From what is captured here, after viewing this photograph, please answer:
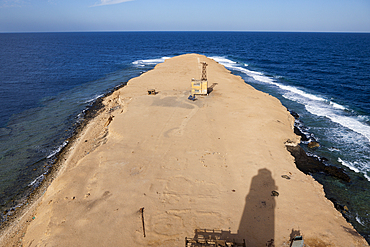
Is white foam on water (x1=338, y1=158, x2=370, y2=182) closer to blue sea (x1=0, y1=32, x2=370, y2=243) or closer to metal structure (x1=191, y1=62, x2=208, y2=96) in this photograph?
blue sea (x1=0, y1=32, x2=370, y2=243)

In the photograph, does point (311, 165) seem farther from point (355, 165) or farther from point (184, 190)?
point (184, 190)

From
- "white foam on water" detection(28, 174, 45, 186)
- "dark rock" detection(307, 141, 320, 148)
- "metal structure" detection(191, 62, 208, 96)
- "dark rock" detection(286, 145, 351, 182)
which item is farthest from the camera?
"metal structure" detection(191, 62, 208, 96)

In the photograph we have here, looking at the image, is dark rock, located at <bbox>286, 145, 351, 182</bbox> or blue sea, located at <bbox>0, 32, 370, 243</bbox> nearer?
blue sea, located at <bbox>0, 32, 370, 243</bbox>

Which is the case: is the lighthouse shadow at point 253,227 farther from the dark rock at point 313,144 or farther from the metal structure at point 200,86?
the metal structure at point 200,86

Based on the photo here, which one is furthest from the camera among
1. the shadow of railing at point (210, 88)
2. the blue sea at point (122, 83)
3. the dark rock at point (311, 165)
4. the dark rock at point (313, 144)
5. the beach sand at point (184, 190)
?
the shadow of railing at point (210, 88)

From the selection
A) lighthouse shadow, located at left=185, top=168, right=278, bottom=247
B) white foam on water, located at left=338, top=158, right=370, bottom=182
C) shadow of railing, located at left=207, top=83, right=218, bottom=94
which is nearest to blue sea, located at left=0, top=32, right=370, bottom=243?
white foam on water, located at left=338, top=158, right=370, bottom=182

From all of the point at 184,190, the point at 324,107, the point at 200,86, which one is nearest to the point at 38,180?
the point at 184,190

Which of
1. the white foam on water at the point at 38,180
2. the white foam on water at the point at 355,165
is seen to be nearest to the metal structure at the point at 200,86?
the white foam on water at the point at 355,165
